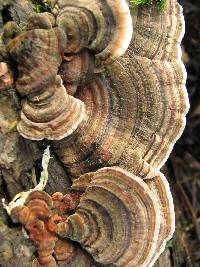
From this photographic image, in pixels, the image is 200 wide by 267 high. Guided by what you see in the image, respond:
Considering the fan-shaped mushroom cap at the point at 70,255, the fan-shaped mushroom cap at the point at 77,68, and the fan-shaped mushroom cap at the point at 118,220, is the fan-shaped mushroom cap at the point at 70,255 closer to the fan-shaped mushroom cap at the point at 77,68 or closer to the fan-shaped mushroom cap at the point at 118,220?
the fan-shaped mushroom cap at the point at 118,220

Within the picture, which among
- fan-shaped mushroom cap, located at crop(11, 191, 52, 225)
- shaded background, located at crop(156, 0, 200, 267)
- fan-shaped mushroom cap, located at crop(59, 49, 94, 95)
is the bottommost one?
shaded background, located at crop(156, 0, 200, 267)

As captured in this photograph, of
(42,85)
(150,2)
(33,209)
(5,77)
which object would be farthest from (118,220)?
(150,2)

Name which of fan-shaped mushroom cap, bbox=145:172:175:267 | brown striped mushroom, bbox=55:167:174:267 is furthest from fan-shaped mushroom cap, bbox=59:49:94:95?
fan-shaped mushroom cap, bbox=145:172:175:267

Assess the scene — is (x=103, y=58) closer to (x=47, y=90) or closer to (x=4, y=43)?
(x=47, y=90)

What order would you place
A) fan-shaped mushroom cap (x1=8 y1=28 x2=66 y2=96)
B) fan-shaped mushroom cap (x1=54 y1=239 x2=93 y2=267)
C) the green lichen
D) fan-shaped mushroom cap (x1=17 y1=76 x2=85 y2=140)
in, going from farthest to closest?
the green lichen, fan-shaped mushroom cap (x1=54 y1=239 x2=93 y2=267), fan-shaped mushroom cap (x1=17 y1=76 x2=85 y2=140), fan-shaped mushroom cap (x1=8 y1=28 x2=66 y2=96)

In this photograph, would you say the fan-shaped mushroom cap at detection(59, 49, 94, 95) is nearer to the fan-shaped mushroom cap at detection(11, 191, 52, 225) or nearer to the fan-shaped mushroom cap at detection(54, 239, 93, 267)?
the fan-shaped mushroom cap at detection(11, 191, 52, 225)

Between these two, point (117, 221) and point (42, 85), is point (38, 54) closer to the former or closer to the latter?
point (42, 85)

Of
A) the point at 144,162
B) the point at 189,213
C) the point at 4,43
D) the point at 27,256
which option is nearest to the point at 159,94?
the point at 144,162
